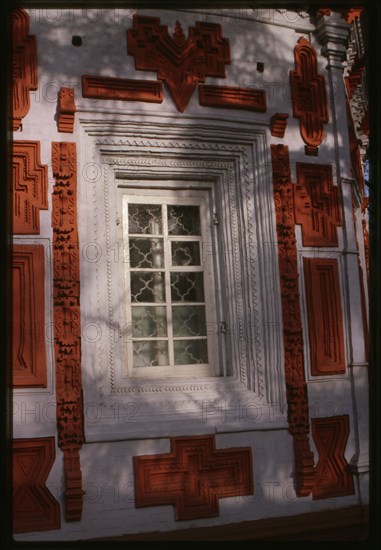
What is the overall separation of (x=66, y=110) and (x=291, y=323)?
1965mm

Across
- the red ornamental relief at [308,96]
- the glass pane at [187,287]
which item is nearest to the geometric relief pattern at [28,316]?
the glass pane at [187,287]

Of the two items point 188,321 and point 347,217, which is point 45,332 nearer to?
point 188,321

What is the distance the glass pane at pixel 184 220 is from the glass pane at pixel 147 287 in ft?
1.02

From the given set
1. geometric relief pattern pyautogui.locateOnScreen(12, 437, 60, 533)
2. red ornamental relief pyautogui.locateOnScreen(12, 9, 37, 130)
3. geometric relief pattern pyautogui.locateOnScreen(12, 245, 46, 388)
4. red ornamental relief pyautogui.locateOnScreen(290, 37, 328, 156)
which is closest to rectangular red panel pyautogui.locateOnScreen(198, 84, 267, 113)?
red ornamental relief pyautogui.locateOnScreen(290, 37, 328, 156)

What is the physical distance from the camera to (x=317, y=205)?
187 inches

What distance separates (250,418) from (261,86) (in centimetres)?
222

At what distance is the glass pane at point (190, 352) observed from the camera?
4320mm

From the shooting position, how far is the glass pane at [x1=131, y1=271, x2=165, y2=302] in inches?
169

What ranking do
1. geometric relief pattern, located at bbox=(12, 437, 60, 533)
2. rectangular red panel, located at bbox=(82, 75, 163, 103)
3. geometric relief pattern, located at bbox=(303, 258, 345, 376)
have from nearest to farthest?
geometric relief pattern, located at bbox=(12, 437, 60, 533), rectangular red panel, located at bbox=(82, 75, 163, 103), geometric relief pattern, located at bbox=(303, 258, 345, 376)

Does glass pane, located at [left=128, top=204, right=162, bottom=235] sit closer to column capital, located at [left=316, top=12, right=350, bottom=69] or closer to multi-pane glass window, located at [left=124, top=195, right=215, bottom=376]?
multi-pane glass window, located at [left=124, top=195, right=215, bottom=376]

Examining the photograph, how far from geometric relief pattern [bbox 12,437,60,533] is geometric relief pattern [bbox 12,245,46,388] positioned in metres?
0.36

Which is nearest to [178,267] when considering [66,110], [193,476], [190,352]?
[190,352]

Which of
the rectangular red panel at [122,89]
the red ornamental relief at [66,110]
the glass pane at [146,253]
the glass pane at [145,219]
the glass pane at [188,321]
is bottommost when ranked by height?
the glass pane at [188,321]

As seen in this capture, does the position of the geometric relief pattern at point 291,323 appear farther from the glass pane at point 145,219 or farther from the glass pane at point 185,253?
the glass pane at point 145,219
